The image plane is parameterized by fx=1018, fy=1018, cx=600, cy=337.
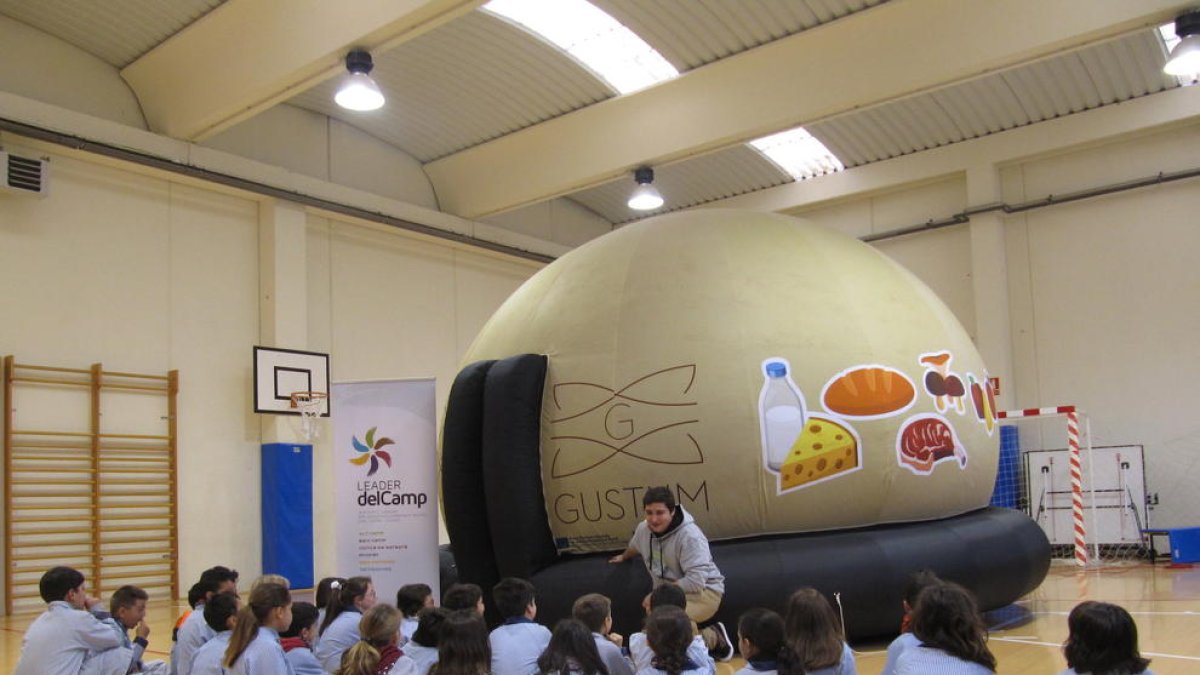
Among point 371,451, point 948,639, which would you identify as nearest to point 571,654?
point 948,639

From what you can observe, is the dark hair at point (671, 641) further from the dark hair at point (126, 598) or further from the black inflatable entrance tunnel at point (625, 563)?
the dark hair at point (126, 598)

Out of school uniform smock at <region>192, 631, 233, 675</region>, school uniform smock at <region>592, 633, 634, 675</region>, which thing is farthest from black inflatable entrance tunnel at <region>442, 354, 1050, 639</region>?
school uniform smock at <region>192, 631, 233, 675</region>

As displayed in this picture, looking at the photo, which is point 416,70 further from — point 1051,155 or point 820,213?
point 1051,155

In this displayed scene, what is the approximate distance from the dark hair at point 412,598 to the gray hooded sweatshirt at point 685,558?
1493mm

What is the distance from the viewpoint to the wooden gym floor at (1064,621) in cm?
664

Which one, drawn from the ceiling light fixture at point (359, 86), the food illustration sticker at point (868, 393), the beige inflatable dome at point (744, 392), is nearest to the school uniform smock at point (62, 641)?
the beige inflatable dome at point (744, 392)

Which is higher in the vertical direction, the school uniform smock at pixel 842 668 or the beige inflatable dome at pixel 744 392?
the beige inflatable dome at pixel 744 392

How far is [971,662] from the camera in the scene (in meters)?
3.62

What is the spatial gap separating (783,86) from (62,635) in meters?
10.9

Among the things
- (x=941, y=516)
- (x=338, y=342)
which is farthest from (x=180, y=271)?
(x=941, y=516)

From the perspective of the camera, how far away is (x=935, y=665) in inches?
142

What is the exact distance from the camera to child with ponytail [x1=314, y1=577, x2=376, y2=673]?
5.45 m

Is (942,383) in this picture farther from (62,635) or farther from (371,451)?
(62,635)

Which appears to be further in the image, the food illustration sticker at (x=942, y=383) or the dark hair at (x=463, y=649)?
the food illustration sticker at (x=942, y=383)
